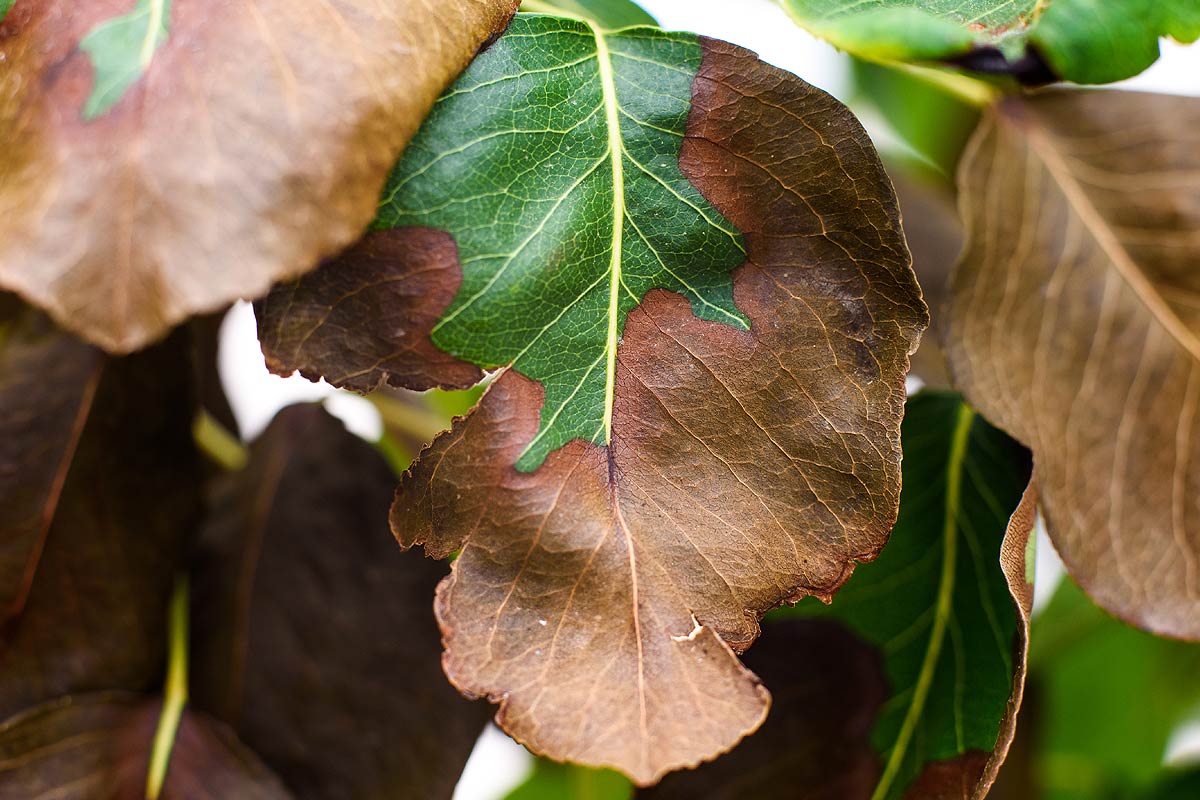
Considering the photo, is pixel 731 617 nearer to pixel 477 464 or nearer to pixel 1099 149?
pixel 477 464

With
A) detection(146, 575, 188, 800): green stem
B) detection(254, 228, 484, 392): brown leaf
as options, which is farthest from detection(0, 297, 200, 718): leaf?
detection(254, 228, 484, 392): brown leaf

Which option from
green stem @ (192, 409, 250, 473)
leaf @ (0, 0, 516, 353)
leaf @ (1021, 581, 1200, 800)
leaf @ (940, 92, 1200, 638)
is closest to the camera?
leaf @ (0, 0, 516, 353)

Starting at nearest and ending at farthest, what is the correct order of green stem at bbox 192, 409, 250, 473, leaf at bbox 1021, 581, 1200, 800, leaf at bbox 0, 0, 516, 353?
leaf at bbox 0, 0, 516, 353 → green stem at bbox 192, 409, 250, 473 → leaf at bbox 1021, 581, 1200, 800

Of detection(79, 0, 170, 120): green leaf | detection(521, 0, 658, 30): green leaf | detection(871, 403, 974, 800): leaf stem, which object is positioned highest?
detection(79, 0, 170, 120): green leaf

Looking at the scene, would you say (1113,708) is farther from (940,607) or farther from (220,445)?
(220,445)

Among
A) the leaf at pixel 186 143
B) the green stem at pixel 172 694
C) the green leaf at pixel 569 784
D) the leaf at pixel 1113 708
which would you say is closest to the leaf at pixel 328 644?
the green stem at pixel 172 694

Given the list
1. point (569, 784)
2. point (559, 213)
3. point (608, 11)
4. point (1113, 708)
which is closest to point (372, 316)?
point (559, 213)

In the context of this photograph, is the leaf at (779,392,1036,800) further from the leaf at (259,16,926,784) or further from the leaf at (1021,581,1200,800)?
the leaf at (1021,581,1200,800)
